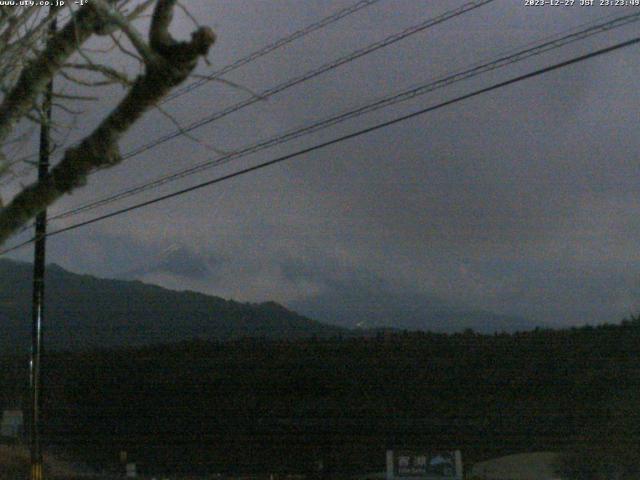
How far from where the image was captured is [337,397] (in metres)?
20.5

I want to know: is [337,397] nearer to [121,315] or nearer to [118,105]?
[121,315]

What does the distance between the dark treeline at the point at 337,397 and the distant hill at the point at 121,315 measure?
373 centimetres

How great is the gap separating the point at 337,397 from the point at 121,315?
1164 centimetres

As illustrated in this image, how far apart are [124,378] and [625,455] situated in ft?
41.0

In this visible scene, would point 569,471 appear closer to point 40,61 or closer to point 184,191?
point 184,191

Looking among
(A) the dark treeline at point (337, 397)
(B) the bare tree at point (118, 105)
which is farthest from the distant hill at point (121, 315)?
(B) the bare tree at point (118, 105)

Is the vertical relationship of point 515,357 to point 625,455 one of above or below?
above

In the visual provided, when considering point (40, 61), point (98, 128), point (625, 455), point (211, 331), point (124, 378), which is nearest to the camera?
point (98, 128)

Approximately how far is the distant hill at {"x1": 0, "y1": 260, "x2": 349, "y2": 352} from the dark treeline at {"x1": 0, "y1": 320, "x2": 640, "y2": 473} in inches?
147

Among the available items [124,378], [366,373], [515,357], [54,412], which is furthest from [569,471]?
[54,412]

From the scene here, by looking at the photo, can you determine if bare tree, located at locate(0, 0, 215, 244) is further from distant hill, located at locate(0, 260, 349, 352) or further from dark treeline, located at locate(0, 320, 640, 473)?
distant hill, located at locate(0, 260, 349, 352)

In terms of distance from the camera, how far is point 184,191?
12.6 meters

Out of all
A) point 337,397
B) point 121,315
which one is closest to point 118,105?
point 337,397

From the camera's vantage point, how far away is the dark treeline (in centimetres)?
1780
